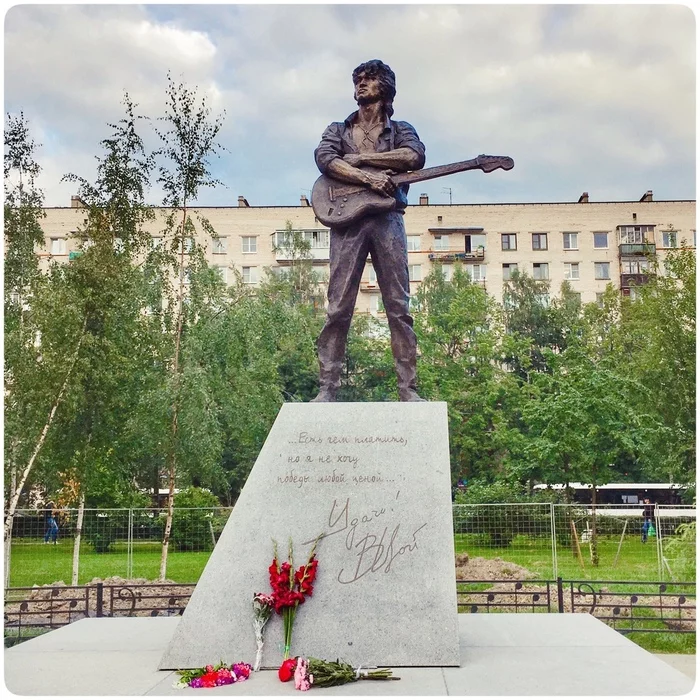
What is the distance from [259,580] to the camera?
18.0 ft

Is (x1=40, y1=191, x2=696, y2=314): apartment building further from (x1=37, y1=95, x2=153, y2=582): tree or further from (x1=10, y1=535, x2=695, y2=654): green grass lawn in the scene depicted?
(x1=10, y1=535, x2=695, y2=654): green grass lawn

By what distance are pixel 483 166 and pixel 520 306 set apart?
2893 centimetres

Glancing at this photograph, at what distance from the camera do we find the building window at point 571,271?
38.3 m

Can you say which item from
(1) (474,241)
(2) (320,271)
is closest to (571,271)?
(1) (474,241)

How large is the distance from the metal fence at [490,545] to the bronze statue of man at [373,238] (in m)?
6.66

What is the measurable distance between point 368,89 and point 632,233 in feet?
110

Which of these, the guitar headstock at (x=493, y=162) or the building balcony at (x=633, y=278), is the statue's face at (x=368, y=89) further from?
the building balcony at (x=633, y=278)

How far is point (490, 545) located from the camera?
1280cm

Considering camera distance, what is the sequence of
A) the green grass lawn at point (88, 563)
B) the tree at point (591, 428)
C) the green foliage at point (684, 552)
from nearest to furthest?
1. the green foliage at point (684, 552)
2. the green grass lawn at point (88, 563)
3. the tree at point (591, 428)

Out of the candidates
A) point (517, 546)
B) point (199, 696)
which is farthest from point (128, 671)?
point (517, 546)

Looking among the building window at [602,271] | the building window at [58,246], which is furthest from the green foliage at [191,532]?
the building window at [602,271]

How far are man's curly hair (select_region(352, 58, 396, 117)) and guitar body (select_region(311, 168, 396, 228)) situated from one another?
2.16 ft

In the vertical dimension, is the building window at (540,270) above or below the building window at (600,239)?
below

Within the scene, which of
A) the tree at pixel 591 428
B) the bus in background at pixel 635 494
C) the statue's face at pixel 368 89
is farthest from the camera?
the bus in background at pixel 635 494
